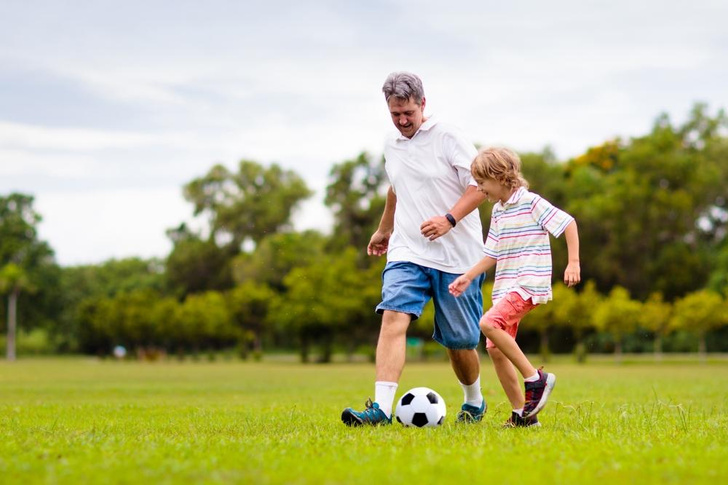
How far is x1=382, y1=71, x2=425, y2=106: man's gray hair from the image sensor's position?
22.3 feet

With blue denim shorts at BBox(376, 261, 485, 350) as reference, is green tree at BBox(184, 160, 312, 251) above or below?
above

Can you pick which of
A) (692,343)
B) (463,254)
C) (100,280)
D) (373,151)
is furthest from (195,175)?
(463,254)

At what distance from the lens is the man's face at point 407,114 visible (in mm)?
6855

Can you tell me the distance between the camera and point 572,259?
20.3ft

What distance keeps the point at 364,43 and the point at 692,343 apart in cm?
4641

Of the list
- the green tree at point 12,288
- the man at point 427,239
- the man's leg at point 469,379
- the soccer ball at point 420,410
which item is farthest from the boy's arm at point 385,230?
the green tree at point 12,288

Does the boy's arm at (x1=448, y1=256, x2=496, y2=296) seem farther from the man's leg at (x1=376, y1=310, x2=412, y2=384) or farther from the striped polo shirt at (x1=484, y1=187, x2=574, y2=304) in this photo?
the man's leg at (x1=376, y1=310, x2=412, y2=384)

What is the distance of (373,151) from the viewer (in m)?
68.9

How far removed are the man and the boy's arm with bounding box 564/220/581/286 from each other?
0.81m

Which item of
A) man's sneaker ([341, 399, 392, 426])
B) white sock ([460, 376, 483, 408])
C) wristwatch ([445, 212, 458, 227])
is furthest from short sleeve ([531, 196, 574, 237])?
man's sneaker ([341, 399, 392, 426])

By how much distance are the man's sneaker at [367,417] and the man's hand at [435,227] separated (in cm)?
136

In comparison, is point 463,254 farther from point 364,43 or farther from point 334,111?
point 334,111

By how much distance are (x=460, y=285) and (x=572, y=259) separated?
846 mm

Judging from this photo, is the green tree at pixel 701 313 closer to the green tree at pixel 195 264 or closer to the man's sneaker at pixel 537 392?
the green tree at pixel 195 264
